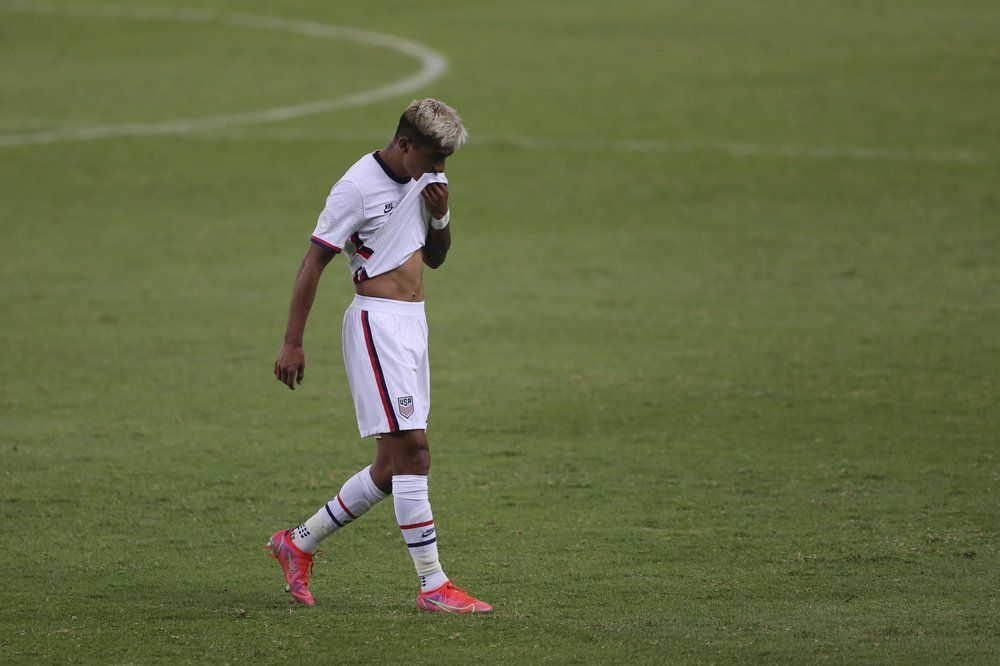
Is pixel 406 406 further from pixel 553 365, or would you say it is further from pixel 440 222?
pixel 553 365

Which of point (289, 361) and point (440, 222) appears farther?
point (440, 222)

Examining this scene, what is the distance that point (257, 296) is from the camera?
1426cm

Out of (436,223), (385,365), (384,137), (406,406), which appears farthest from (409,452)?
(384,137)

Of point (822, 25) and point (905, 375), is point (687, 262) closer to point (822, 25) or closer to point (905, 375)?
point (905, 375)

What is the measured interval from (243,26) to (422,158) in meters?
27.5

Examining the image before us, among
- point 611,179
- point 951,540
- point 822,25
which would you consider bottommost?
point 951,540

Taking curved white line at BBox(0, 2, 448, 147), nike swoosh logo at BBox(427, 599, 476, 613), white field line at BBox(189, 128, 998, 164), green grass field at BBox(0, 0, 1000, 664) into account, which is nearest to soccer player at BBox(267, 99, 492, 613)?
nike swoosh logo at BBox(427, 599, 476, 613)

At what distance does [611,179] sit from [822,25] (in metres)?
13.3

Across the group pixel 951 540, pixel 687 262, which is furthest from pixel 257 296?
pixel 951 540

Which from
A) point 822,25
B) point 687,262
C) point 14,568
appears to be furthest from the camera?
point 822,25

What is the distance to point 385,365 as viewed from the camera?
6.27 m

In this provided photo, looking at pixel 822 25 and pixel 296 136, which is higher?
pixel 822 25

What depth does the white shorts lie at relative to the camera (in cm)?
626

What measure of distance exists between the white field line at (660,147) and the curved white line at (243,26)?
3.06 ft
